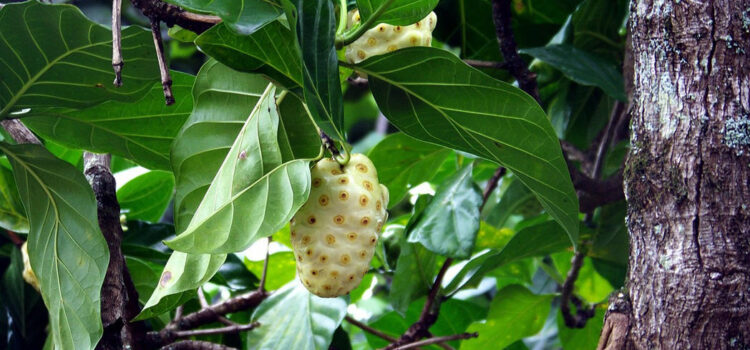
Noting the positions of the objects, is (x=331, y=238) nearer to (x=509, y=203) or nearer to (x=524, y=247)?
(x=524, y=247)

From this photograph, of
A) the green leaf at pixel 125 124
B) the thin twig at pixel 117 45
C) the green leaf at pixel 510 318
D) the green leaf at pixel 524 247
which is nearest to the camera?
the thin twig at pixel 117 45

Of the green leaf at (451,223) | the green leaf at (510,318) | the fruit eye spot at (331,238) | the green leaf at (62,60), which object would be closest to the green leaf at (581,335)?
the green leaf at (510,318)

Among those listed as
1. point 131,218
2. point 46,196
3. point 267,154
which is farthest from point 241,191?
point 131,218

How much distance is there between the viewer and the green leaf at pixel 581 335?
1054 mm

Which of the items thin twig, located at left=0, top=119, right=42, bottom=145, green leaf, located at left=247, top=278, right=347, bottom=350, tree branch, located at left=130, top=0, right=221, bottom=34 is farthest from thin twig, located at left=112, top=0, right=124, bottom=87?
green leaf, located at left=247, top=278, right=347, bottom=350

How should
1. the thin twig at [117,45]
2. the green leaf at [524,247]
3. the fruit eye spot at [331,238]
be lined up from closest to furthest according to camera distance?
the thin twig at [117,45]
the fruit eye spot at [331,238]
the green leaf at [524,247]

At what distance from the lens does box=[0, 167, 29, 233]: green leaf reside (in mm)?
833

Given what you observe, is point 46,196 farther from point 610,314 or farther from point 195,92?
point 610,314

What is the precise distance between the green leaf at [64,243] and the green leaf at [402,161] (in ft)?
1.43

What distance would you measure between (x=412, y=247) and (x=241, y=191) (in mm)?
375

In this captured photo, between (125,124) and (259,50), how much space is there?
25 centimetres

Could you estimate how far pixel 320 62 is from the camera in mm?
518

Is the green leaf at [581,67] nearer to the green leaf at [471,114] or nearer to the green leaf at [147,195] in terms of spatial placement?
the green leaf at [471,114]

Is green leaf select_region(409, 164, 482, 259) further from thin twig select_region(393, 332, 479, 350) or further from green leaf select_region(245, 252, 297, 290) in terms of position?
green leaf select_region(245, 252, 297, 290)
